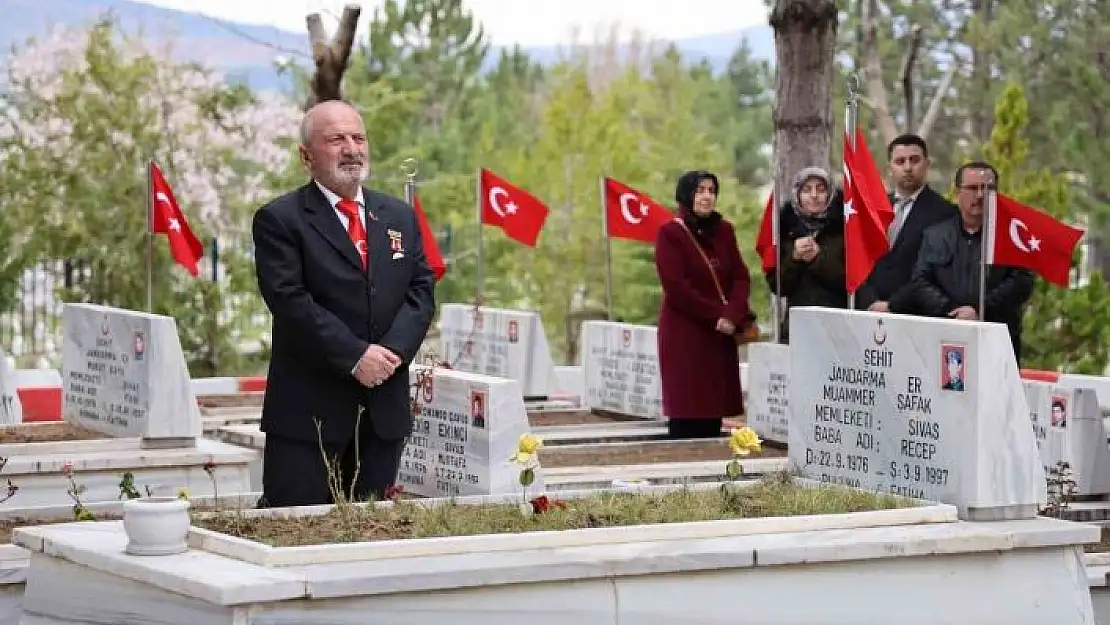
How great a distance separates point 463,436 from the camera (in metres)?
10.9

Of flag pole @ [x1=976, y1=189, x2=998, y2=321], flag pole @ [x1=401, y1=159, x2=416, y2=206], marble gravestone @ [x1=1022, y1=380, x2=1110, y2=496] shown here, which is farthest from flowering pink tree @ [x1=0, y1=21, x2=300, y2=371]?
marble gravestone @ [x1=1022, y1=380, x2=1110, y2=496]

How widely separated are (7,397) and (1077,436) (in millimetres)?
7143

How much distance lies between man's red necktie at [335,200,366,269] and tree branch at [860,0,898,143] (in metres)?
24.2

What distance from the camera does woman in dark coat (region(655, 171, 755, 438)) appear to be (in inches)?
582

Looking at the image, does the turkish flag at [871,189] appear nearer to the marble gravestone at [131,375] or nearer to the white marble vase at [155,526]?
the marble gravestone at [131,375]

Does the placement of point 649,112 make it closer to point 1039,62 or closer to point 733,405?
point 1039,62

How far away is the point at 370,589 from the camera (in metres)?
7.52

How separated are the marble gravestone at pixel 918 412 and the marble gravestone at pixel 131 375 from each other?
467 centimetres

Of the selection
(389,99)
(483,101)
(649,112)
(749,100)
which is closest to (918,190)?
(389,99)

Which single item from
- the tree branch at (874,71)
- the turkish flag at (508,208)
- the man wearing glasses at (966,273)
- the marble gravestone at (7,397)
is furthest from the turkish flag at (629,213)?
the tree branch at (874,71)

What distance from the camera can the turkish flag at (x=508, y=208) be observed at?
60.1 feet

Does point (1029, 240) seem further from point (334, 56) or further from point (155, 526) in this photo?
point (334, 56)

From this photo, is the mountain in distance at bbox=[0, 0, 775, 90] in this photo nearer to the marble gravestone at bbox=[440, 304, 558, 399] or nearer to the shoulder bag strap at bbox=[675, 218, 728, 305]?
the marble gravestone at bbox=[440, 304, 558, 399]

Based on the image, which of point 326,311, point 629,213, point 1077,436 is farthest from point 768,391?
point 326,311
